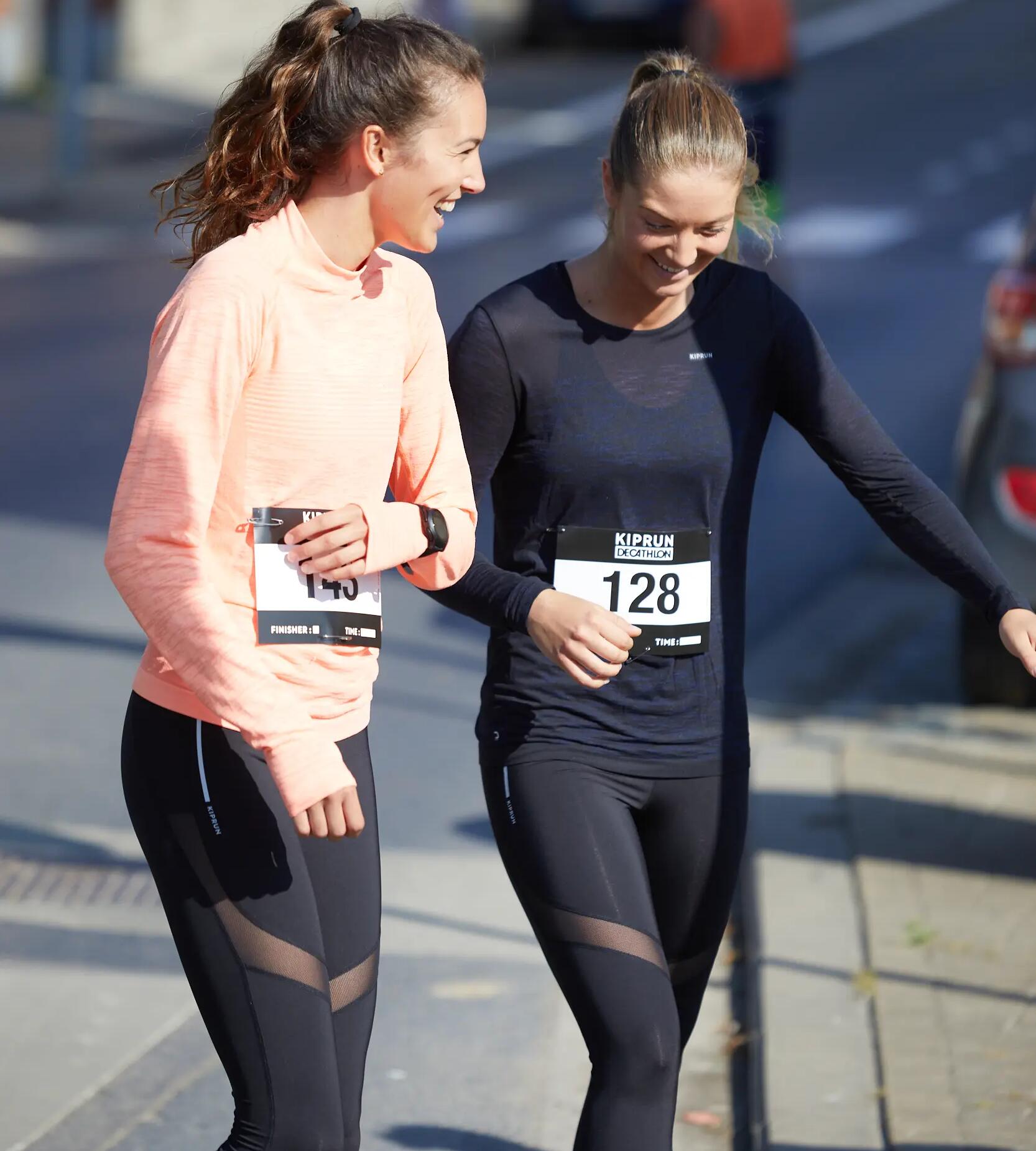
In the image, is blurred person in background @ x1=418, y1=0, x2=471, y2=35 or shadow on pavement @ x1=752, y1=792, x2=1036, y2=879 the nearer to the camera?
shadow on pavement @ x1=752, y1=792, x2=1036, y2=879

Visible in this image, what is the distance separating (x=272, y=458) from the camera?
2.61m

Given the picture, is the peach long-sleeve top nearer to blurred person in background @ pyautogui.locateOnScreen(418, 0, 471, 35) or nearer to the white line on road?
blurred person in background @ pyautogui.locateOnScreen(418, 0, 471, 35)

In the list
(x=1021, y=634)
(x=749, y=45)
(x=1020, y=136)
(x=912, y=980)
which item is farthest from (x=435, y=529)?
(x=1020, y=136)

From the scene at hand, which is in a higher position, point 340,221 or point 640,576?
point 340,221

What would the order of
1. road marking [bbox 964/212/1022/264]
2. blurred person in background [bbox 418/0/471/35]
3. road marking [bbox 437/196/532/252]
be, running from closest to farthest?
1. road marking [bbox 964/212/1022/264]
2. road marking [bbox 437/196/532/252]
3. blurred person in background [bbox 418/0/471/35]

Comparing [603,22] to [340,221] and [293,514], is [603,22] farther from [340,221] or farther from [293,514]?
[293,514]

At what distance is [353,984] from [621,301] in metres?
1.12

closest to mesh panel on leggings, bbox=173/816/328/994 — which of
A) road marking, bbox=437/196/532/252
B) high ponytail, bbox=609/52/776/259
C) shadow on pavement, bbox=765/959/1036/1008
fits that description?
high ponytail, bbox=609/52/776/259

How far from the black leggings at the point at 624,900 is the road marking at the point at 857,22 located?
31206 mm

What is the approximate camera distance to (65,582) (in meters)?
8.60

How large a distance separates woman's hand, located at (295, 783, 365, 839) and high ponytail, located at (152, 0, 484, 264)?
81cm

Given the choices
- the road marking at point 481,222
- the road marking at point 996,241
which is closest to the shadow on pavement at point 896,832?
the road marking at point 996,241

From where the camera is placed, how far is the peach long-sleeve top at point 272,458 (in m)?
2.47

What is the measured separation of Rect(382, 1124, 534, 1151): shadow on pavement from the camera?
402 centimetres
